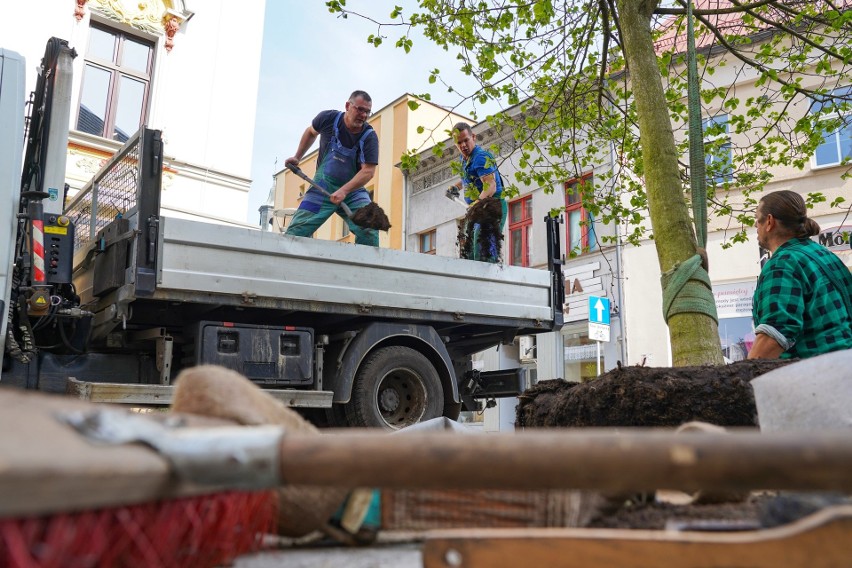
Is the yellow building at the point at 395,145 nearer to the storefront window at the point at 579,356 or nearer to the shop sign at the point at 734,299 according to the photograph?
the storefront window at the point at 579,356

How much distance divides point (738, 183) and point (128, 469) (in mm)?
9462

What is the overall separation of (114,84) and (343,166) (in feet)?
22.6

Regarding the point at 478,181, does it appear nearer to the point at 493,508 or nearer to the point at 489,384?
the point at 489,384

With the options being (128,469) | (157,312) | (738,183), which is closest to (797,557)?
(128,469)

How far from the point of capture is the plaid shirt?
3014 millimetres

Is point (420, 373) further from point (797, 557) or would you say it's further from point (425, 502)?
point (797, 557)

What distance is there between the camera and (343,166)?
252 inches

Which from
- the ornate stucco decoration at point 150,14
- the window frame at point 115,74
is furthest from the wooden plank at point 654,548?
the ornate stucco decoration at point 150,14

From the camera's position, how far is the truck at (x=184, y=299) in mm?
4422

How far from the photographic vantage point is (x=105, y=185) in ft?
18.6

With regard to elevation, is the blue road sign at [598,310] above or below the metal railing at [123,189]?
above

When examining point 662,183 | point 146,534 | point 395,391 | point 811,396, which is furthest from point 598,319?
point 146,534

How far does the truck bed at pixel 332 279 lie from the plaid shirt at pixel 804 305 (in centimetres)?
289

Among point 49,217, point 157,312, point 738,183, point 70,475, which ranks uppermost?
point 738,183
